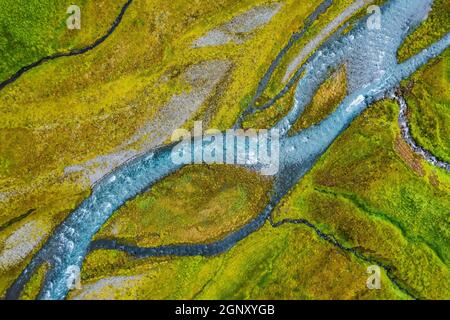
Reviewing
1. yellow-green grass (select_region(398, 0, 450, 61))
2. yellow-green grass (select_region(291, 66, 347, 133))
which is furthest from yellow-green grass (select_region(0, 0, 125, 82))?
yellow-green grass (select_region(398, 0, 450, 61))

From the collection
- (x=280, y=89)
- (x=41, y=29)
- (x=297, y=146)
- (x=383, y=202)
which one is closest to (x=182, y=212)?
(x=297, y=146)

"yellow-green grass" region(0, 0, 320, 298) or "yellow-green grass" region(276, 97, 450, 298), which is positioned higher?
"yellow-green grass" region(0, 0, 320, 298)

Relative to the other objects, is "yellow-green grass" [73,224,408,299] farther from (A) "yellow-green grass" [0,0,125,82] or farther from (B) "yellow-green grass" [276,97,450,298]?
(A) "yellow-green grass" [0,0,125,82]

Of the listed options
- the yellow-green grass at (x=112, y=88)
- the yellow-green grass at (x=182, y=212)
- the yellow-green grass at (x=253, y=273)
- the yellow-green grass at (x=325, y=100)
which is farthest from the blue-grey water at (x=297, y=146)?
the yellow-green grass at (x=112, y=88)

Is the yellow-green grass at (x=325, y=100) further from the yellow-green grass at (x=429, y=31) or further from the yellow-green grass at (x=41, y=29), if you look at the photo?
the yellow-green grass at (x=41, y=29)

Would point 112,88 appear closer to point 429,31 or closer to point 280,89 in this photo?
point 280,89
